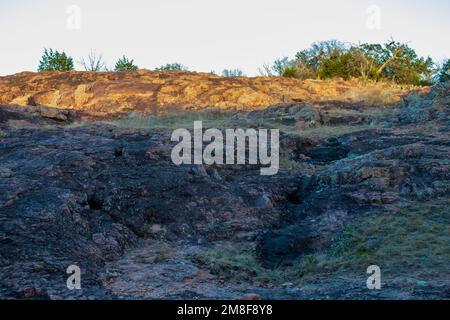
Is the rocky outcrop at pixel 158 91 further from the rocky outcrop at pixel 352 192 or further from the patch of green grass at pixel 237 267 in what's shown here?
the patch of green grass at pixel 237 267

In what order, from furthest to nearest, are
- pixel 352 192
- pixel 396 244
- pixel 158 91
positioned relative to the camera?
pixel 158 91 < pixel 352 192 < pixel 396 244

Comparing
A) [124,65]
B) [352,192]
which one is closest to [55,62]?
[124,65]

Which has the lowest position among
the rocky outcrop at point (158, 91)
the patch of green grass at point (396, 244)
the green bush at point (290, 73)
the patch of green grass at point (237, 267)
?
the patch of green grass at point (237, 267)

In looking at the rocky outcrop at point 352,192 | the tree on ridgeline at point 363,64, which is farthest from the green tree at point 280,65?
the rocky outcrop at point 352,192

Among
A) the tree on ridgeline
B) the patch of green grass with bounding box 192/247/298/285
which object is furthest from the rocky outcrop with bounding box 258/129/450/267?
the tree on ridgeline

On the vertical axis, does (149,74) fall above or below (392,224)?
above

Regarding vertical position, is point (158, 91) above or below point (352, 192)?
above

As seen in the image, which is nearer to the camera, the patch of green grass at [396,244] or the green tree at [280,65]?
the patch of green grass at [396,244]

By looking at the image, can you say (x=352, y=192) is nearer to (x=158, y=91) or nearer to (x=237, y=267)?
(x=237, y=267)

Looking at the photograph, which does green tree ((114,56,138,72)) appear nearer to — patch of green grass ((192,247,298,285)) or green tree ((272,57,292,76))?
green tree ((272,57,292,76))
